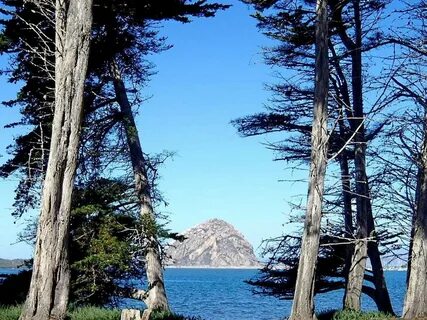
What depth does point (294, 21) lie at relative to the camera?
55.6ft

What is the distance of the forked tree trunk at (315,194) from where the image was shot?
1355cm

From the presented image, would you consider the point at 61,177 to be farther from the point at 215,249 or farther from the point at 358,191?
the point at 215,249

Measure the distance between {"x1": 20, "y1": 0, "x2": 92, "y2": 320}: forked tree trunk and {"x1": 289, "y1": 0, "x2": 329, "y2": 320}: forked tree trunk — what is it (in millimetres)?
4680

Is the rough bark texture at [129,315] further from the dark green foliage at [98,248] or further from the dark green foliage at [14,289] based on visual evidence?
the dark green foliage at [14,289]

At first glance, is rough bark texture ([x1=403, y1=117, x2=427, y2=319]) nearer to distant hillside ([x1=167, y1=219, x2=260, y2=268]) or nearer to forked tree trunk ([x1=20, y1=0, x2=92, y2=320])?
forked tree trunk ([x1=20, y1=0, x2=92, y2=320])

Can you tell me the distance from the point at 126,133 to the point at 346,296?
7.07 m

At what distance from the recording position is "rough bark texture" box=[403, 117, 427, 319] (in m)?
14.9

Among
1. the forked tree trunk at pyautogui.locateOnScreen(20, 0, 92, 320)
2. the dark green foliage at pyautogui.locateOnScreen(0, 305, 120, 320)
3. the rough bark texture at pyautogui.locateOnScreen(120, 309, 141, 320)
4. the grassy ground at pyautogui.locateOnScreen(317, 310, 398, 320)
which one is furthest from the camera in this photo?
the grassy ground at pyautogui.locateOnScreen(317, 310, 398, 320)

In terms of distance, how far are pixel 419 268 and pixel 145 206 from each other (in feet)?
21.8

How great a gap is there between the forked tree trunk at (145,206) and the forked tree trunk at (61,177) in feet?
12.8

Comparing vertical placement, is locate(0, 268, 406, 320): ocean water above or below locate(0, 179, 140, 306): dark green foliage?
below

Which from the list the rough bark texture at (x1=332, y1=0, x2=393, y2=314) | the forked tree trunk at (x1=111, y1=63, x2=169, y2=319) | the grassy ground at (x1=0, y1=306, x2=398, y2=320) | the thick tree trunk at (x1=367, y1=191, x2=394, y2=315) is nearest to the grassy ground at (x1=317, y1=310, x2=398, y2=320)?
the grassy ground at (x1=0, y1=306, x2=398, y2=320)

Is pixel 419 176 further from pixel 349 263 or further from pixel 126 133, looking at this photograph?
pixel 126 133

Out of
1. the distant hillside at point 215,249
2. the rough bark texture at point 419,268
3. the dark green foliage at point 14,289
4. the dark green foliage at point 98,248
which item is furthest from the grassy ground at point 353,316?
the distant hillside at point 215,249
